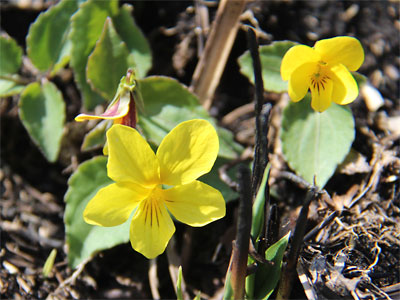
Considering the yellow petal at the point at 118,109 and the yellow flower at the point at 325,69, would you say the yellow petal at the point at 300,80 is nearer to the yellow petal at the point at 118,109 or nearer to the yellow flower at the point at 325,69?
the yellow flower at the point at 325,69

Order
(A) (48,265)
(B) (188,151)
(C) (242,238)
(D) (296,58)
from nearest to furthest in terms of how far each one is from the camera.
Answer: (C) (242,238) → (B) (188,151) → (D) (296,58) → (A) (48,265)

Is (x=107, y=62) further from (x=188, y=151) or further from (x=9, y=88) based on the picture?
(x=188, y=151)

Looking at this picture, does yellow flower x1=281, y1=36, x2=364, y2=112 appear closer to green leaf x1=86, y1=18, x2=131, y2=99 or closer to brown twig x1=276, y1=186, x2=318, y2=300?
brown twig x1=276, y1=186, x2=318, y2=300

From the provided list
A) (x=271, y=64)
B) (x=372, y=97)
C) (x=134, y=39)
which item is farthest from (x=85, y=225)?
(x=372, y=97)

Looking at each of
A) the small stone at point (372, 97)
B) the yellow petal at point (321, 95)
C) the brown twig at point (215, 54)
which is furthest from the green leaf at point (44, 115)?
the small stone at point (372, 97)

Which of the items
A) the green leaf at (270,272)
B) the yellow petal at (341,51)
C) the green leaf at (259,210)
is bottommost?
the green leaf at (270,272)

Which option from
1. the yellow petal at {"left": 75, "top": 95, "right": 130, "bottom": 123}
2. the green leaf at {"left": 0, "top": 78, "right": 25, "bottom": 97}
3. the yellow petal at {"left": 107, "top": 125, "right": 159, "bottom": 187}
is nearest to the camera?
the yellow petal at {"left": 107, "top": 125, "right": 159, "bottom": 187}

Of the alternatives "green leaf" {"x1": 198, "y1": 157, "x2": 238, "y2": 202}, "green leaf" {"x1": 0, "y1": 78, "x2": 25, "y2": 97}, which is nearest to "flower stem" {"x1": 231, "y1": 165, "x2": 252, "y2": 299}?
"green leaf" {"x1": 198, "y1": 157, "x2": 238, "y2": 202}
